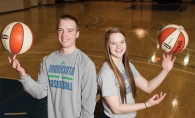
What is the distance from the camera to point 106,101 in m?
2.29

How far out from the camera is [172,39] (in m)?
3.09

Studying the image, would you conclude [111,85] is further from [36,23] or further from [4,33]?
[36,23]

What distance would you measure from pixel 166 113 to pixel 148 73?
6.14ft

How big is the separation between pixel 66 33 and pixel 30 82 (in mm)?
481

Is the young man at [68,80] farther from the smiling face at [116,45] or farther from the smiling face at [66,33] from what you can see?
the smiling face at [116,45]

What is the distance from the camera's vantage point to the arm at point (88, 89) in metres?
2.28

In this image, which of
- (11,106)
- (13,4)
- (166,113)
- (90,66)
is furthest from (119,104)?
(13,4)

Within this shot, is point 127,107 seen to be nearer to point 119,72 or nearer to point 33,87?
point 119,72

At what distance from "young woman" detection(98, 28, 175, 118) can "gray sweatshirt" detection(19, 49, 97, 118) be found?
11 centimetres

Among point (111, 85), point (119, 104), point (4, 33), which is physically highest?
point (4, 33)

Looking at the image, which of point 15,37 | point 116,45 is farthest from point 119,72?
point 15,37

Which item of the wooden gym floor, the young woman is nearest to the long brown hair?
the young woman

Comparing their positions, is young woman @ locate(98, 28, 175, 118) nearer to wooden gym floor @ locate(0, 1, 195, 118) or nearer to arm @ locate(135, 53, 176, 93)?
arm @ locate(135, 53, 176, 93)

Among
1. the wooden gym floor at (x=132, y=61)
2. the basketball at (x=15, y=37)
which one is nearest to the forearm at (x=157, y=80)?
the basketball at (x=15, y=37)
